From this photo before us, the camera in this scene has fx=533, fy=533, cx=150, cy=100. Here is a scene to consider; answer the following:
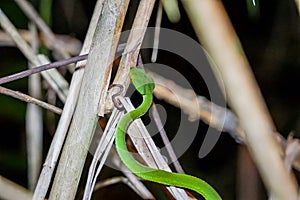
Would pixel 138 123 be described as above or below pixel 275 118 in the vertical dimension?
below

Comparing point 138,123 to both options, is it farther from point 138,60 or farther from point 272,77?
point 272,77

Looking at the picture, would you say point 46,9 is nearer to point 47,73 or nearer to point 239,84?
point 47,73

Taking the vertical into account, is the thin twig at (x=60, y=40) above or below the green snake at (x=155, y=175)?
above

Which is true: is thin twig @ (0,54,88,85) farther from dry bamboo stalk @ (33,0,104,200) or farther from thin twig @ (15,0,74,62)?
thin twig @ (15,0,74,62)

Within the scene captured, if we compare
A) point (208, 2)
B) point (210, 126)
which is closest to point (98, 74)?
point (208, 2)

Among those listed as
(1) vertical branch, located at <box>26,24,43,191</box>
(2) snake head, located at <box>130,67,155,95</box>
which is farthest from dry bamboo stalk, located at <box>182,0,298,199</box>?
(1) vertical branch, located at <box>26,24,43,191</box>

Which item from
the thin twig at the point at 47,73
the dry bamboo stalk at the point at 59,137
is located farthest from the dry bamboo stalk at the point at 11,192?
the dry bamboo stalk at the point at 59,137

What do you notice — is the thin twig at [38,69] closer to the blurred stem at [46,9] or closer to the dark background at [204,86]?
the blurred stem at [46,9]
